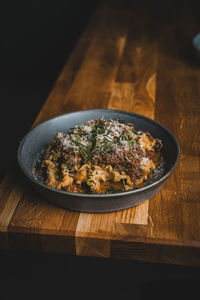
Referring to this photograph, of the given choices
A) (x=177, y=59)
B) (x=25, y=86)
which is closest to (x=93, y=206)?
(x=177, y=59)

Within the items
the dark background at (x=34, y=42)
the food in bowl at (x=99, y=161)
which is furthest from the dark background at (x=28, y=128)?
the food in bowl at (x=99, y=161)

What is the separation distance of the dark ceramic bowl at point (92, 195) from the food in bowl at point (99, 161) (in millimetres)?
42

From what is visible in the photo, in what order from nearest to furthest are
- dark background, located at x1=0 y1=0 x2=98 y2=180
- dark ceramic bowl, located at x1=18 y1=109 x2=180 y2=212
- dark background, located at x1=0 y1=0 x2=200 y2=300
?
1. dark ceramic bowl, located at x1=18 y1=109 x2=180 y2=212
2. dark background, located at x1=0 y1=0 x2=200 y2=300
3. dark background, located at x1=0 y1=0 x2=98 y2=180

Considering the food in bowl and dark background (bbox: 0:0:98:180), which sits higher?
the food in bowl

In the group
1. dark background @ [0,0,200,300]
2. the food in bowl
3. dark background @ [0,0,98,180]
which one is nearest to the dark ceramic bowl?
the food in bowl

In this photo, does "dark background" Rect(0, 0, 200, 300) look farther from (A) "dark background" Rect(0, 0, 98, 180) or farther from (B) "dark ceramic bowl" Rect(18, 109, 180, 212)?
(B) "dark ceramic bowl" Rect(18, 109, 180, 212)

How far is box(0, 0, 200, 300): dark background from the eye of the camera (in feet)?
4.62

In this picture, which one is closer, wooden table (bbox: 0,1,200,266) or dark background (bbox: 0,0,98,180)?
wooden table (bbox: 0,1,200,266)

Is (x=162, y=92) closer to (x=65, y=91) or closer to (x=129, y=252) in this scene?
(x=65, y=91)

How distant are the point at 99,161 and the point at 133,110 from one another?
0.64m

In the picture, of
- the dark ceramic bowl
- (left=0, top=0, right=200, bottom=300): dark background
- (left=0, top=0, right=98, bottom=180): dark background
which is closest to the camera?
the dark ceramic bowl

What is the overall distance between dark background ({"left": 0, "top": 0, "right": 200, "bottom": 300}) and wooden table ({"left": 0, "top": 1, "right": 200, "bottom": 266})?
35 centimetres

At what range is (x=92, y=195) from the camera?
0.92m

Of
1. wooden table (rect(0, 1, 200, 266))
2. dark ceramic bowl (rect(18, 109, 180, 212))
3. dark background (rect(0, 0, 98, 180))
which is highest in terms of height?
dark ceramic bowl (rect(18, 109, 180, 212))
